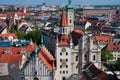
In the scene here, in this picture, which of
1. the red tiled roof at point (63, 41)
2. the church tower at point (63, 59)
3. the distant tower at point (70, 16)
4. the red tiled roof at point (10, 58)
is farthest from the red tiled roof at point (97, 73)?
the distant tower at point (70, 16)

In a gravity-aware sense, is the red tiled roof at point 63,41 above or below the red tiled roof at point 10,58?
above

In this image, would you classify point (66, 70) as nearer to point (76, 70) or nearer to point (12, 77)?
point (76, 70)

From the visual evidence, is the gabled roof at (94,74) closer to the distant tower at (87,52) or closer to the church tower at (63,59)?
the church tower at (63,59)

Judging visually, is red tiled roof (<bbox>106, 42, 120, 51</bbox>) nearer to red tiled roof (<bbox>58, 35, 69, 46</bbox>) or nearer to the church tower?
red tiled roof (<bbox>58, 35, 69, 46</bbox>)

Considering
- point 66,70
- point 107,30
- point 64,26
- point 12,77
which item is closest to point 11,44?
point 64,26

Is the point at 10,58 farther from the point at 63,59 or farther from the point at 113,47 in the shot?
the point at 113,47

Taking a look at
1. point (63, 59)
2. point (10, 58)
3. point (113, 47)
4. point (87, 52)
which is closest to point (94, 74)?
point (63, 59)

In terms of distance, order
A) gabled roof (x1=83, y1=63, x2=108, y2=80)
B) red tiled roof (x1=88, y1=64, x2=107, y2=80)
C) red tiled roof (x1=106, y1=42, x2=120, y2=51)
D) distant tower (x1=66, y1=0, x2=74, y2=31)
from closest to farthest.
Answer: gabled roof (x1=83, y1=63, x2=108, y2=80) → red tiled roof (x1=88, y1=64, x2=107, y2=80) → distant tower (x1=66, y1=0, x2=74, y2=31) → red tiled roof (x1=106, y1=42, x2=120, y2=51)

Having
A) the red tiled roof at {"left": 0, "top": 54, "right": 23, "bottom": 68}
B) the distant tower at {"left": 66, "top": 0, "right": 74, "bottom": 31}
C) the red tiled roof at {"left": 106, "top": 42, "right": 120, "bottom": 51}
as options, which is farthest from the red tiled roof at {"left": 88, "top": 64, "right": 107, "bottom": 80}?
the red tiled roof at {"left": 106, "top": 42, "right": 120, "bottom": 51}
